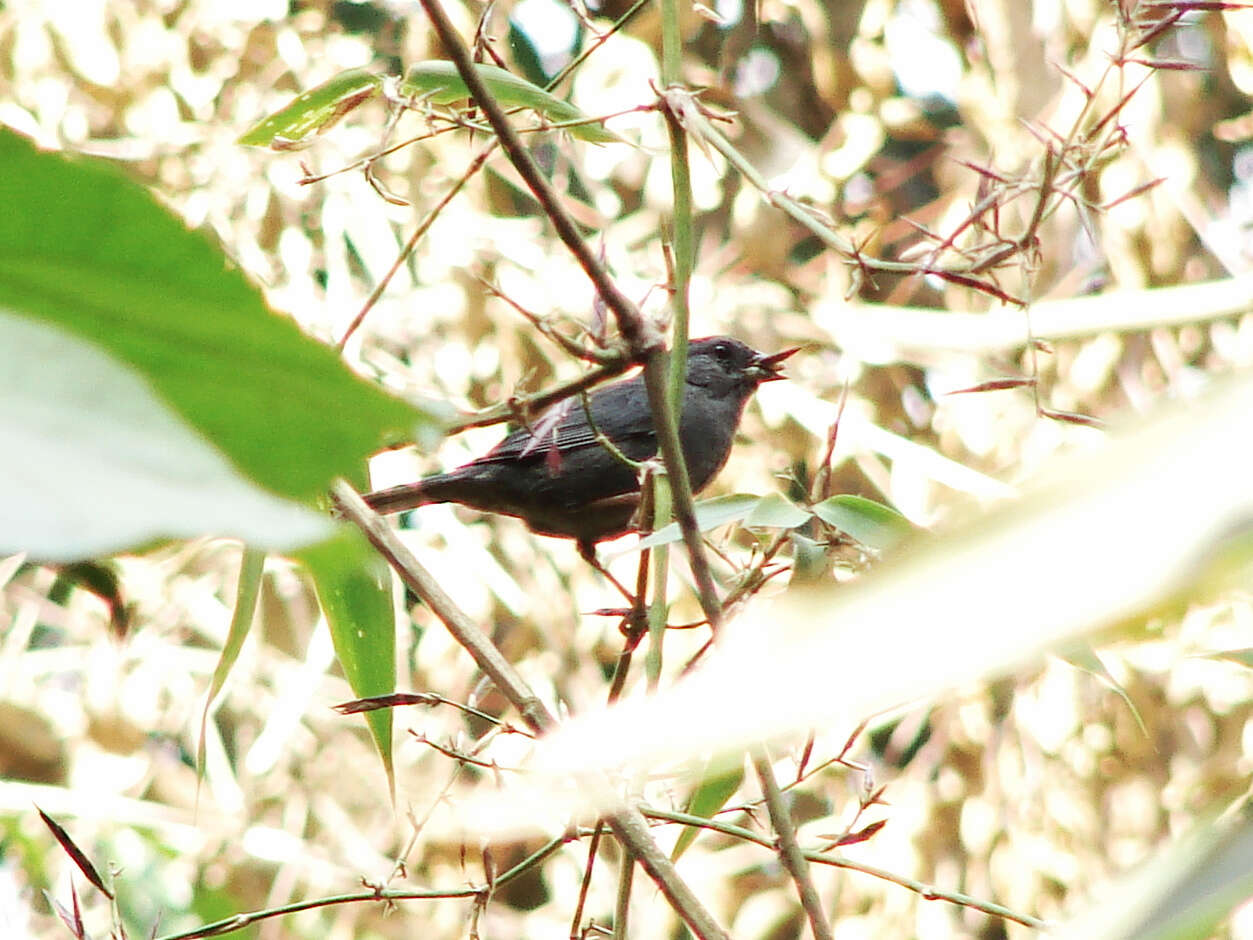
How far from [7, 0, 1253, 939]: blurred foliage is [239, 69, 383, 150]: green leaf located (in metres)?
2.54

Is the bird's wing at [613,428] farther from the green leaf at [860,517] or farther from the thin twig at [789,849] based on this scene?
the thin twig at [789,849]

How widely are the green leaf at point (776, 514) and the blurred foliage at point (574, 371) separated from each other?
9.20 feet

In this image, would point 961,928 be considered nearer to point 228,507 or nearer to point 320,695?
point 320,695

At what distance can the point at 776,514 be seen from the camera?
139 centimetres

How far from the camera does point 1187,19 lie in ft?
5.73

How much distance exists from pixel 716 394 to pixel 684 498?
10.7ft

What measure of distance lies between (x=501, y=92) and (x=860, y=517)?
1.89 feet

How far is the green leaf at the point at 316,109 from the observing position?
5.28 ft

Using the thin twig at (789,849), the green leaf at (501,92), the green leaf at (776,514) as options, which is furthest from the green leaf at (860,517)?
the green leaf at (501,92)

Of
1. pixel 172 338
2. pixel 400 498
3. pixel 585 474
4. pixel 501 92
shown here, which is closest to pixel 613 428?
pixel 585 474

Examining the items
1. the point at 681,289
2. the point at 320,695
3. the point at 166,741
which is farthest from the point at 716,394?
the point at 681,289

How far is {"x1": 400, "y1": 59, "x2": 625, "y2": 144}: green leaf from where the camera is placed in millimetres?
1501

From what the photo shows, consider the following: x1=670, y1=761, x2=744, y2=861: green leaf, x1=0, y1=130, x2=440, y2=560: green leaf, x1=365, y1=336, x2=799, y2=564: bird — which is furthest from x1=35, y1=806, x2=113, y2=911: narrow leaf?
x1=365, y1=336, x2=799, y2=564: bird

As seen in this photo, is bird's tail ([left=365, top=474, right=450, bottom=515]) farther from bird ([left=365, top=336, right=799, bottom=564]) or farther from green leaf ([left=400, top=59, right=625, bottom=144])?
green leaf ([left=400, top=59, right=625, bottom=144])
